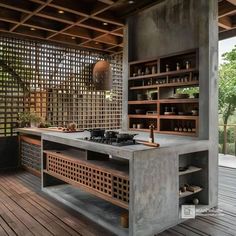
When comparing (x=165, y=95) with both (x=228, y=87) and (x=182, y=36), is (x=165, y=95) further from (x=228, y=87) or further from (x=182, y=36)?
(x=228, y=87)

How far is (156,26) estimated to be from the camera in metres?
4.20

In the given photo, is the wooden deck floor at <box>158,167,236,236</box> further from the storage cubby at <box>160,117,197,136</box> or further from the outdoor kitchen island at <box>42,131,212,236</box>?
the storage cubby at <box>160,117,197,136</box>

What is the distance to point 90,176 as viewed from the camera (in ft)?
10.5

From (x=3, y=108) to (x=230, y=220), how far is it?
484 centimetres

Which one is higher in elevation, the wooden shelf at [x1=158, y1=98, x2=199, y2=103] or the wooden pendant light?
the wooden pendant light

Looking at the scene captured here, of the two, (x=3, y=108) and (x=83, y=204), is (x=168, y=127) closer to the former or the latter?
(x=83, y=204)

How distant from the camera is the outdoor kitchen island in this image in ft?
8.30

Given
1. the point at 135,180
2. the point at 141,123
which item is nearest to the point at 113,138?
the point at 135,180

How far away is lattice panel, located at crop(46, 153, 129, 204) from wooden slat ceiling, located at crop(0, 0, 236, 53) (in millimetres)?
2455

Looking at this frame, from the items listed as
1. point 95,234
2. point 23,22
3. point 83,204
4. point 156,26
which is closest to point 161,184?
point 95,234

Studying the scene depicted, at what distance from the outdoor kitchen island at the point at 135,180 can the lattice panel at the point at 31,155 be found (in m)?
1.10

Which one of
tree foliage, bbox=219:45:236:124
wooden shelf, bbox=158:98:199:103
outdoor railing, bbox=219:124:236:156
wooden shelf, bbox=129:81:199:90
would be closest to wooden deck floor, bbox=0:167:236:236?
wooden shelf, bbox=158:98:199:103

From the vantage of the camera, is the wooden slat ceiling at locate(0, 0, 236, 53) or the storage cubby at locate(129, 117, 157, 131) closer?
the wooden slat ceiling at locate(0, 0, 236, 53)

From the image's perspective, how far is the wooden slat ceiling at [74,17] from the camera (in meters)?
4.14
